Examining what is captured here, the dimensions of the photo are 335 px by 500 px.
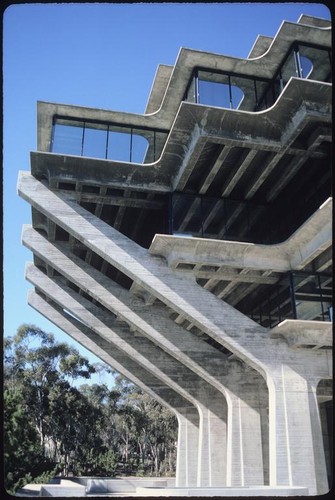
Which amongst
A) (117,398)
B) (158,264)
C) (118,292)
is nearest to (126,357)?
(118,292)

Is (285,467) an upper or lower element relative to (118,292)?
lower

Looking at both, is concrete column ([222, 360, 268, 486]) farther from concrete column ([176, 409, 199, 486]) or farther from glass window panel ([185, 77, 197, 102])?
glass window panel ([185, 77, 197, 102])

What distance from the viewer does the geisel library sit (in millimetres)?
18203

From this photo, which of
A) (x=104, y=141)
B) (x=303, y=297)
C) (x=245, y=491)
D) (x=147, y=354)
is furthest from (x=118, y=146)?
(x=245, y=491)

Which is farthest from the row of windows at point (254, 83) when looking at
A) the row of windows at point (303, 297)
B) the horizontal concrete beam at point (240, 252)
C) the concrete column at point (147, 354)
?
the concrete column at point (147, 354)

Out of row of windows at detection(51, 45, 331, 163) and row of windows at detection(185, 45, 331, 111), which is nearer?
row of windows at detection(185, 45, 331, 111)

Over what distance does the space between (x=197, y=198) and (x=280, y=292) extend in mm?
5595

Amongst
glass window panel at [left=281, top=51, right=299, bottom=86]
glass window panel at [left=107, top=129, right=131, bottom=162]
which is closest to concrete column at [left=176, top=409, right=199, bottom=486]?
glass window panel at [left=107, top=129, right=131, bottom=162]

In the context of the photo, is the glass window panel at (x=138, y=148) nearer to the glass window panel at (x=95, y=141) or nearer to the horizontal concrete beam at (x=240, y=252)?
the glass window panel at (x=95, y=141)

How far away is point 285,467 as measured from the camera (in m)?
17.9

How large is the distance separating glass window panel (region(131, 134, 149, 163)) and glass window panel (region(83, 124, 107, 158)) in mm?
1262

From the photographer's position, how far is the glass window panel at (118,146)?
20906mm

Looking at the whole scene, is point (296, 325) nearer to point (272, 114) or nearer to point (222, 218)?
point (222, 218)

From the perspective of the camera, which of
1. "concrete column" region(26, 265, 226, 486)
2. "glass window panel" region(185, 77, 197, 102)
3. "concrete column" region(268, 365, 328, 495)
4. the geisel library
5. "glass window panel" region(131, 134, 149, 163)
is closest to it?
"concrete column" region(268, 365, 328, 495)
